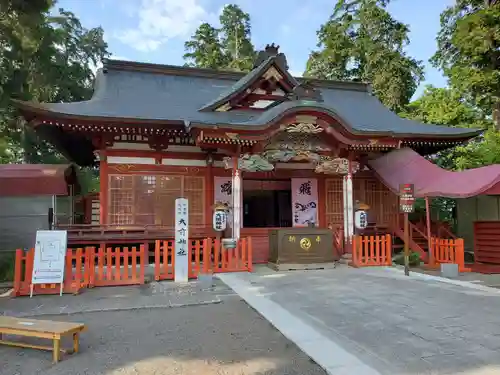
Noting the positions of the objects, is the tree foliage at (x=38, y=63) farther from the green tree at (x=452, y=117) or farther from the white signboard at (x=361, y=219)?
the green tree at (x=452, y=117)

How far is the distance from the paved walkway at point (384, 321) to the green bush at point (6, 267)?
481 cm

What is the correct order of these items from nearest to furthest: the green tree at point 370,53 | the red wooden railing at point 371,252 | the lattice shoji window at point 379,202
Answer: the red wooden railing at point 371,252 < the lattice shoji window at point 379,202 < the green tree at point 370,53

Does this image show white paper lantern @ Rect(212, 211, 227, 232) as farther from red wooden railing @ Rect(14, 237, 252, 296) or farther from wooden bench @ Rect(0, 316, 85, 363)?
wooden bench @ Rect(0, 316, 85, 363)

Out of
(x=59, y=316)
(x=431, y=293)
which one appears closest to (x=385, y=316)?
(x=431, y=293)

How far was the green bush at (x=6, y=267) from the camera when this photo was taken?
27.3ft

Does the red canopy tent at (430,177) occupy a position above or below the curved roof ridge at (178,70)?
below

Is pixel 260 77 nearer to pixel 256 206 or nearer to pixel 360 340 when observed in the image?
pixel 256 206

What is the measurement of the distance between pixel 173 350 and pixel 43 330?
1.31m

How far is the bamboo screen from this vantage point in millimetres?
11523

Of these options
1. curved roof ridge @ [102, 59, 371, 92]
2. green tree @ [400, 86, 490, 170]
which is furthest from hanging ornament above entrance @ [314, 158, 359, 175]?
green tree @ [400, 86, 490, 170]

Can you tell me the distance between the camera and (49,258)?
23.2 feet

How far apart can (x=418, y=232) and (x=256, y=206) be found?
28.4ft

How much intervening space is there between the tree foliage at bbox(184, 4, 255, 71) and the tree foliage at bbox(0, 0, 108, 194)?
29.7 ft

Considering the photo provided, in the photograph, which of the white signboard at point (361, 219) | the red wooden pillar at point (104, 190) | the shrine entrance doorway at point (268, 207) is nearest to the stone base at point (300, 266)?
the white signboard at point (361, 219)
